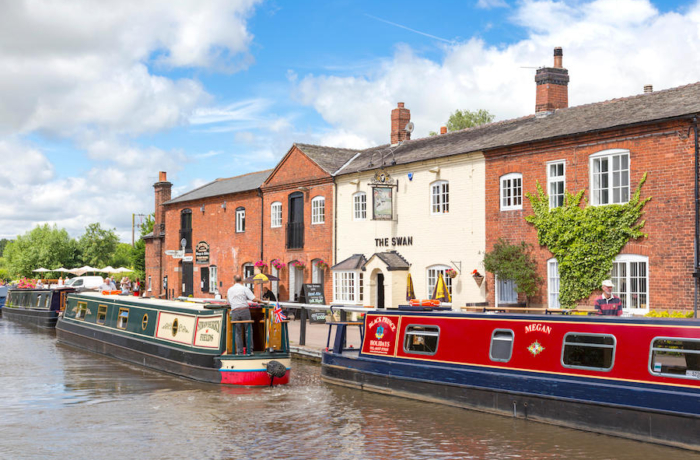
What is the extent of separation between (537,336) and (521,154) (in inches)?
384

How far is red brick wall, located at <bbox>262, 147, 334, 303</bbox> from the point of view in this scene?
2680 centimetres

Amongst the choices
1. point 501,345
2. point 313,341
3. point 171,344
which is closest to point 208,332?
point 171,344

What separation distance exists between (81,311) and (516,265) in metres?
12.4

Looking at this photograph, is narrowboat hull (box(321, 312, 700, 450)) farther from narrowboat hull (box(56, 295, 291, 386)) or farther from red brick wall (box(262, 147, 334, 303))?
red brick wall (box(262, 147, 334, 303))

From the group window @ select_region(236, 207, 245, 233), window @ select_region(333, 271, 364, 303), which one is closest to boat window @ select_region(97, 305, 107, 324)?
window @ select_region(333, 271, 364, 303)

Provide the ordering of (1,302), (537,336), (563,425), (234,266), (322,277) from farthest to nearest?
(1,302), (234,266), (322,277), (537,336), (563,425)

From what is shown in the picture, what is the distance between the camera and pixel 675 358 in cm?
891

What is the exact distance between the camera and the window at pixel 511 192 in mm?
19594

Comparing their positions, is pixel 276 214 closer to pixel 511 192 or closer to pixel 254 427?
pixel 511 192

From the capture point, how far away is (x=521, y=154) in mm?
19391

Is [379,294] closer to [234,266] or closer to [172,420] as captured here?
[234,266]

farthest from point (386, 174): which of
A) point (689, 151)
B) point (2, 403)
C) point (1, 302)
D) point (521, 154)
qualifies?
point (1, 302)

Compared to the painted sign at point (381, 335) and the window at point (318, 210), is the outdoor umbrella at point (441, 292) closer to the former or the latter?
the painted sign at point (381, 335)

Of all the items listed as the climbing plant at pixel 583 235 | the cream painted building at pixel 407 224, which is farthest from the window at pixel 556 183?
the cream painted building at pixel 407 224
